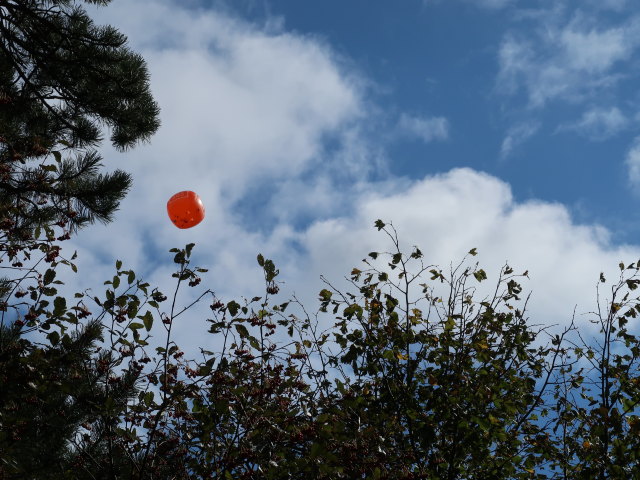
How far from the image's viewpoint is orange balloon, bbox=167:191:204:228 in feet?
17.7

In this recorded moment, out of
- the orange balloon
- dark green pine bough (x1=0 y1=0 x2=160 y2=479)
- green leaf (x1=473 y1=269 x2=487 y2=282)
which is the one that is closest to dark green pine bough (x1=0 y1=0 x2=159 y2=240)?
dark green pine bough (x1=0 y1=0 x2=160 y2=479)

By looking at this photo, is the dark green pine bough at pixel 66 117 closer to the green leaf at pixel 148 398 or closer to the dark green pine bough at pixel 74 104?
the dark green pine bough at pixel 74 104

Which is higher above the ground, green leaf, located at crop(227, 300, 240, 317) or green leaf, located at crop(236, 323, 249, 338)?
green leaf, located at crop(227, 300, 240, 317)

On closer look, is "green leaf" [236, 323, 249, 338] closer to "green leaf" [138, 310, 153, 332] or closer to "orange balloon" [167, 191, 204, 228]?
"green leaf" [138, 310, 153, 332]

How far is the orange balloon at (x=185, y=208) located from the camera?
538cm

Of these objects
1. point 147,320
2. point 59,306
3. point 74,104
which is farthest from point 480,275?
point 74,104

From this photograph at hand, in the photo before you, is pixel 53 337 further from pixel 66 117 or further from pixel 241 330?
pixel 66 117

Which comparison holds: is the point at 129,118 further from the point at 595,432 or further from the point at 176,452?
the point at 595,432

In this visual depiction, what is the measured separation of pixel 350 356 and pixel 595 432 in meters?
1.85

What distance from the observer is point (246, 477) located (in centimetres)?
362

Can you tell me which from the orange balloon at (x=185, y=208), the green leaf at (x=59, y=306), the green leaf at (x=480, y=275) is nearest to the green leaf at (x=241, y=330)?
the green leaf at (x=59, y=306)

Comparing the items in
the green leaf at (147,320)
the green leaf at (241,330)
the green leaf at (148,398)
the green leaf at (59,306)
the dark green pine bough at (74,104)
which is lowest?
the green leaf at (148,398)

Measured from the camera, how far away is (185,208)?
5.38 meters

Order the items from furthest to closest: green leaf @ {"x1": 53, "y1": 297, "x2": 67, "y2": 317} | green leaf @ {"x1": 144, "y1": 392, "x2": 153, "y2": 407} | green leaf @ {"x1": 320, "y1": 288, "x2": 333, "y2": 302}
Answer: green leaf @ {"x1": 320, "y1": 288, "x2": 333, "y2": 302} → green leaf @ {"x1": 53, "y1": 297, "x2": 67, "y2": 317} → green leaf @ {"x1": 144, "y1": 392, "x2": 153, "y2": 407}
